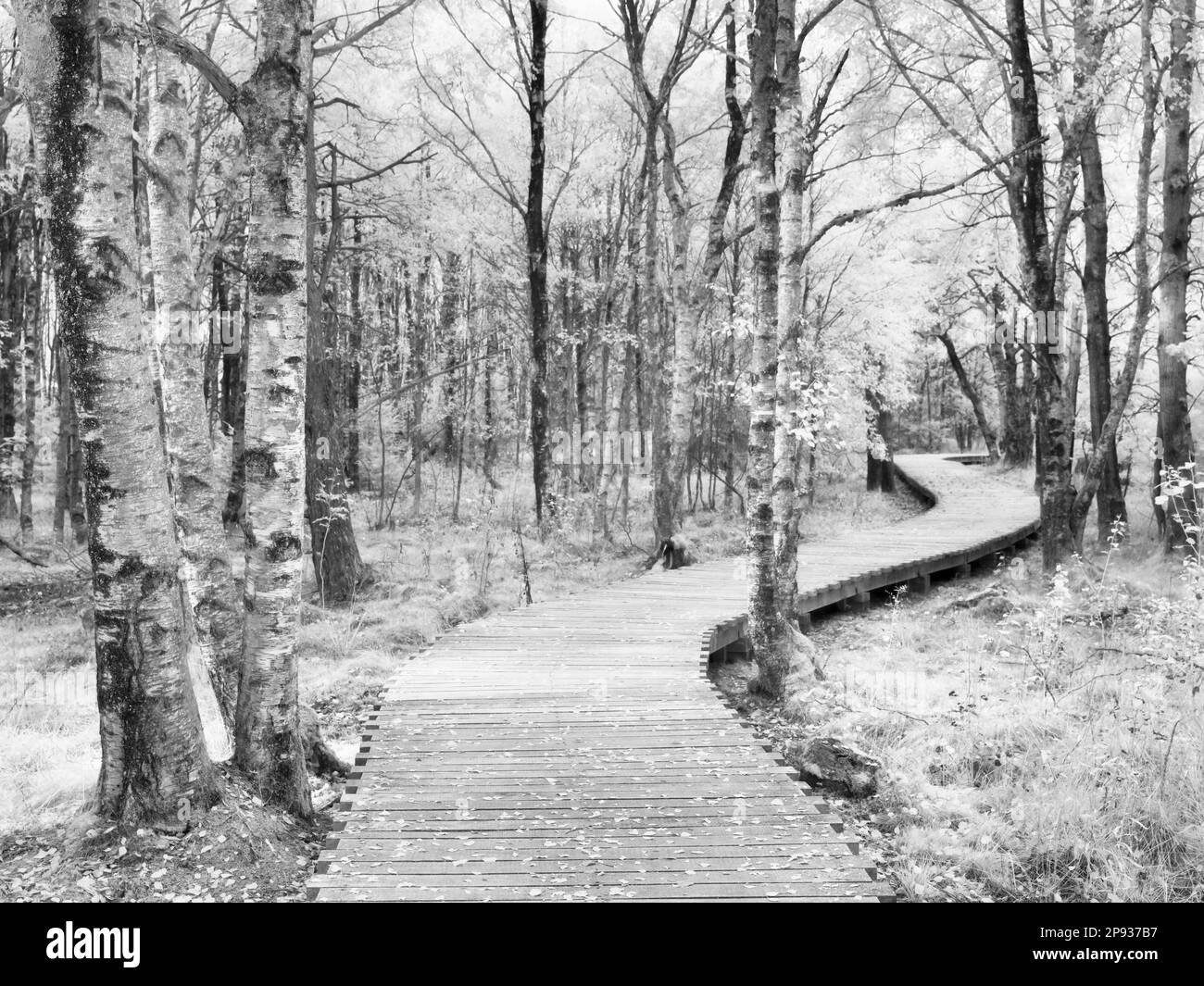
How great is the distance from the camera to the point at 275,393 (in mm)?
4570

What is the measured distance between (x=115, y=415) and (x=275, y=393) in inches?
32.8

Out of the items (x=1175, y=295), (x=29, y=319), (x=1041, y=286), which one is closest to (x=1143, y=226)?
(x=1041, y=286)

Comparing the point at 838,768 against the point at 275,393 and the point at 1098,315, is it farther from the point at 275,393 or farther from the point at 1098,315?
the point at 1098,315

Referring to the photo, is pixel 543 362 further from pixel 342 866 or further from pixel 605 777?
pixel 342 866

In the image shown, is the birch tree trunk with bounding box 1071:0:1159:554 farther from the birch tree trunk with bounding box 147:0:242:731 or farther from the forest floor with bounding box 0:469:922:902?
the birch tree trunk with bounding box 147:0:242:731

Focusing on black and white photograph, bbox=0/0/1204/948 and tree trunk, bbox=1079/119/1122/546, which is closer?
black and white photograph, bbox=0/0/1204/948

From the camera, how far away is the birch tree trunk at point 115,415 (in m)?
3.81

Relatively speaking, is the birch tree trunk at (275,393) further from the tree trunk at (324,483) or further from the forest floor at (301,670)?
the tree trunk at (324,483)

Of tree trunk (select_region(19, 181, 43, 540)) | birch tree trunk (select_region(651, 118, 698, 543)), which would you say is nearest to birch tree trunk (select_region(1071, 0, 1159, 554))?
birch tree trunk (select_region(651, 118, 698, 543))

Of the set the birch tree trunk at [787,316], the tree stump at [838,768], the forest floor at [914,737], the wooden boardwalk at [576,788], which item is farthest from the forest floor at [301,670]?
the birch tree trunk at [787,316]

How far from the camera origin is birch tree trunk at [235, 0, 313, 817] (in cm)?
452

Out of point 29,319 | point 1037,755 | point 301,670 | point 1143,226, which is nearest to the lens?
point 1037,755

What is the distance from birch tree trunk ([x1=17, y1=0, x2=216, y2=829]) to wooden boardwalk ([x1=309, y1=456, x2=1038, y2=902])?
98 centimetres

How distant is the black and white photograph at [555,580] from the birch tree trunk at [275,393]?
21mm
